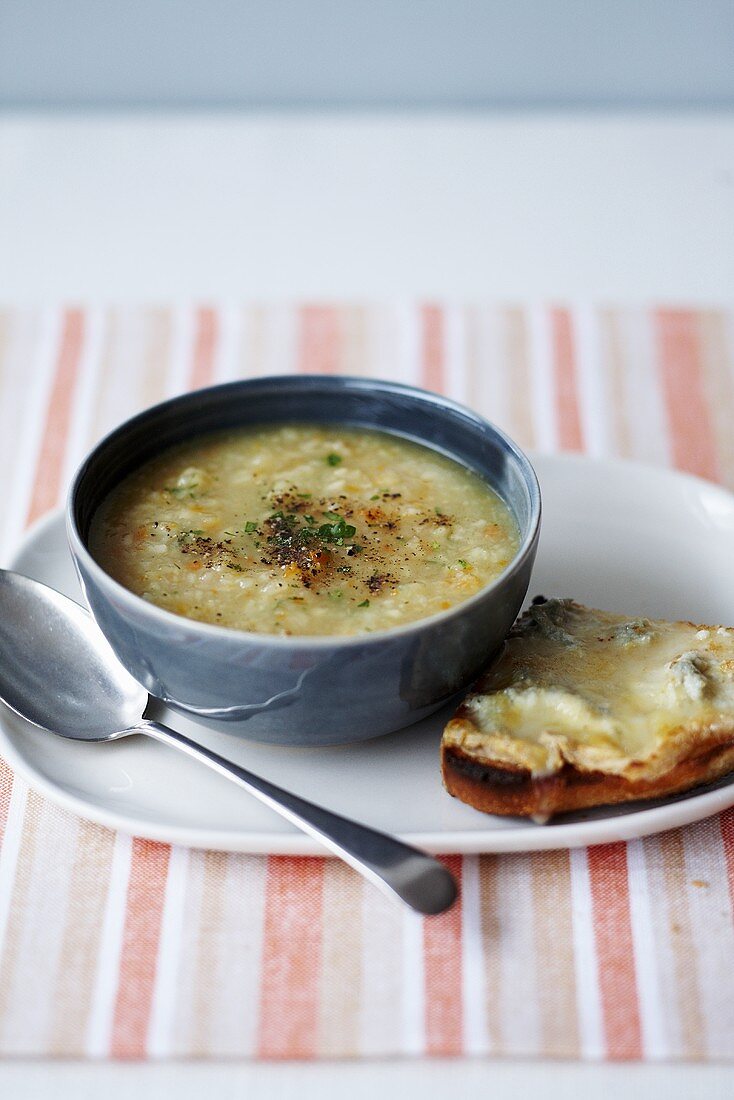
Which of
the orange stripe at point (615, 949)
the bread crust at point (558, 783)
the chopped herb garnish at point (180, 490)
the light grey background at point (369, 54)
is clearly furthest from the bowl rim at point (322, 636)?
the light grey background at point (369, 54)

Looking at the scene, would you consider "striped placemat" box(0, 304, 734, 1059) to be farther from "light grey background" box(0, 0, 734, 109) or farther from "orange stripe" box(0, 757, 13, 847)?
"light grey background" box(0, 0, 734, 109)

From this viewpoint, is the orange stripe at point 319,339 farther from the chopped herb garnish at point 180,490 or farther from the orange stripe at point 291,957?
the orange stripe at point 291,957

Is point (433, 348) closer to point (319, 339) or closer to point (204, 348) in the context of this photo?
point (319, 339)

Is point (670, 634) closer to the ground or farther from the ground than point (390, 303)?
farther from the ground

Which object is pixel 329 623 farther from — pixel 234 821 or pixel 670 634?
pixel 670 634

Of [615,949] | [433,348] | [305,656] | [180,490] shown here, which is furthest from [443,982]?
[433,348]

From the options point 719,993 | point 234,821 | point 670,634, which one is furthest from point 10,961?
point 670,634

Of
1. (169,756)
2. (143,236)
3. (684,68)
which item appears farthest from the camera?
(684,68)
